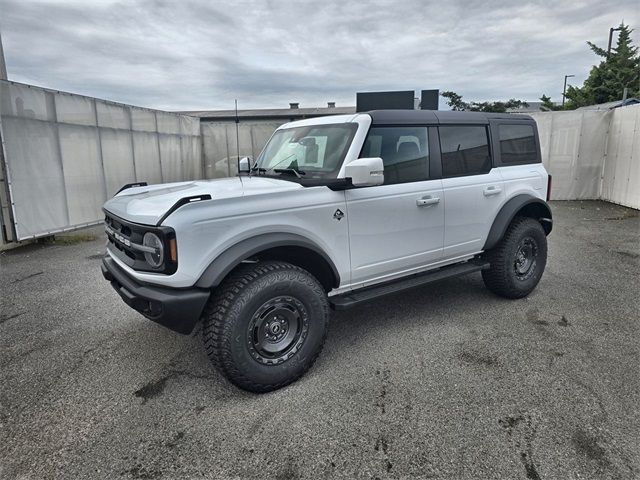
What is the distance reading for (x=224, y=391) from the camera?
A: 2.77 meters

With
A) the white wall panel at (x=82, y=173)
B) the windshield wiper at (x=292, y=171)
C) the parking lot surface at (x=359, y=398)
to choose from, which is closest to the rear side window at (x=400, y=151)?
the windshield wiper at (x=292, y=171)

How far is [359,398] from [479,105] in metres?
22.7

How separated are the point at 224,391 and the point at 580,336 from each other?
2930 mm

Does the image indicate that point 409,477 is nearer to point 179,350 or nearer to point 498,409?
point 498,409

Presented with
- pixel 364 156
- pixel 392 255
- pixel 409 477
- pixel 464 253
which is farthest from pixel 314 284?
pixel 464 253

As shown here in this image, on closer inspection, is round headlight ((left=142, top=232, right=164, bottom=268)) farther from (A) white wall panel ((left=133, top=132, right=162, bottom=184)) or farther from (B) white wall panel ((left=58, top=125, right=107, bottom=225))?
(A) white wall panel ((left=133, top=132, right=162, bottom=184))

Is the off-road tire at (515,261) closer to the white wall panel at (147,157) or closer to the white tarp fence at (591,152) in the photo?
the white tarp fence at (591,152)

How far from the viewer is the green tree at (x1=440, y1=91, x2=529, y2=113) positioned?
1697 centimetres

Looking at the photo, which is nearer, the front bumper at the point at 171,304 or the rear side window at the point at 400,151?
the front bumper at the point at 171,304

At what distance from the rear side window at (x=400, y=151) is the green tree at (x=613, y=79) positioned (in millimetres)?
22430

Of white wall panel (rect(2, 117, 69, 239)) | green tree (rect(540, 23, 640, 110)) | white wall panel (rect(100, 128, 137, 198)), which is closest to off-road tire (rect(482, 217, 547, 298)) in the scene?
A: white wall panel (rect(2, 117, 69, 239))

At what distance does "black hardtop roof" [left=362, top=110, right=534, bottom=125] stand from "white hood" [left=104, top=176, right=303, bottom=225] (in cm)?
95

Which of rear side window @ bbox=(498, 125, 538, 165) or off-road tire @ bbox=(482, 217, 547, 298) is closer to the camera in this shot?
off-road tire @ bbox=(482, 217, 547, 298)

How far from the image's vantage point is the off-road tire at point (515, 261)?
13.4 ft
